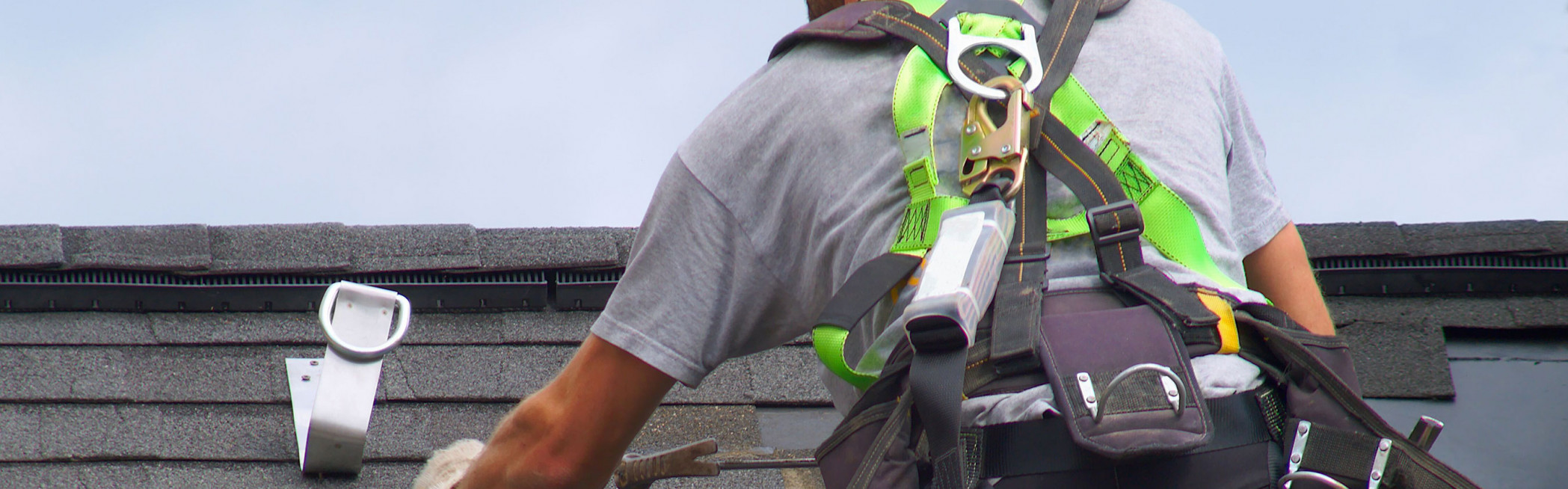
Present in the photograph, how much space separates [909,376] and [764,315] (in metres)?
0.45

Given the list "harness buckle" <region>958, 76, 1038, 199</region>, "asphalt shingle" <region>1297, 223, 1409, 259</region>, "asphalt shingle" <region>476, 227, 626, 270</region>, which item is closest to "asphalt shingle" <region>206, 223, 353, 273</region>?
"asphalt shingle" <region>476, 227, 626, 270</region>

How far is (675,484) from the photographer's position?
7.39 ft

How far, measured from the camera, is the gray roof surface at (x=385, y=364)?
2277 mm

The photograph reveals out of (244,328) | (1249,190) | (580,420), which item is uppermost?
(1249,190)

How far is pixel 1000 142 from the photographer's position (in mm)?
1235

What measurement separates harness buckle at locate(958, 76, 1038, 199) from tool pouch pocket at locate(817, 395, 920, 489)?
239 mm

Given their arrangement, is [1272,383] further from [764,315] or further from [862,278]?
[764,315]

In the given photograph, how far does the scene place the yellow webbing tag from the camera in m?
1.19

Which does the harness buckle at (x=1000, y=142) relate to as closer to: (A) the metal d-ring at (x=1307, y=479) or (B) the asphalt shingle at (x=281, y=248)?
(A) the metal d-ring at (x=1307, y=479)

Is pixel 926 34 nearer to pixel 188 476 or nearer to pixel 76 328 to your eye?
pixel 188 476

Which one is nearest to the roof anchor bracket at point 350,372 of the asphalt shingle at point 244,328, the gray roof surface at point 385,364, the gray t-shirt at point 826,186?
the gray roof surface at point 385,364

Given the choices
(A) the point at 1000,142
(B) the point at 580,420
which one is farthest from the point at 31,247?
(A) the point at 1000,142

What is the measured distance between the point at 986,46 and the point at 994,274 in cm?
30

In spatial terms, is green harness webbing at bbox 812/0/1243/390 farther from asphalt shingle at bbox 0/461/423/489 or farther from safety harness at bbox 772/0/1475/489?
asphalt shingle at bbox 0/461/423/489
